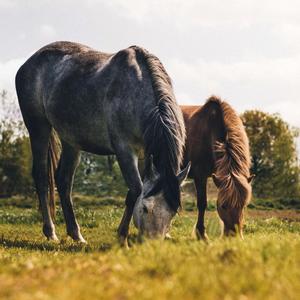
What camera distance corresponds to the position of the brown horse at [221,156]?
792cm

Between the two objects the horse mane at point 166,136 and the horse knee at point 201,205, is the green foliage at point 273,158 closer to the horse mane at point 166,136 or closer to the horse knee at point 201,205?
the horse knee at point 201,205

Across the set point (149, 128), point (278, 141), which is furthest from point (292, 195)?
point (149, 128)

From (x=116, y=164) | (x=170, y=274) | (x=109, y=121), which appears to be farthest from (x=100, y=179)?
(x=170, y=274)

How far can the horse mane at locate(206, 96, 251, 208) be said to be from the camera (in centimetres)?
796

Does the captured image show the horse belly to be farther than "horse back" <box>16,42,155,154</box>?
Yes

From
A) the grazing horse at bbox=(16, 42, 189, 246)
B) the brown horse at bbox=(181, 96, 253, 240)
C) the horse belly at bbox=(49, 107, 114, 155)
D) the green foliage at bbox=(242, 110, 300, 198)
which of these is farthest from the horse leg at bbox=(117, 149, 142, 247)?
the green foliage at bbox=(242, 110, 300, 198)

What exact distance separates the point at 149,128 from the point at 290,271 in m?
4.27

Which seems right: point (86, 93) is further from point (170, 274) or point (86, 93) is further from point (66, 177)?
point (170, 274)

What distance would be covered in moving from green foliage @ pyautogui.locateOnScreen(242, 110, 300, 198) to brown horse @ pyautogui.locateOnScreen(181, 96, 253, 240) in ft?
109

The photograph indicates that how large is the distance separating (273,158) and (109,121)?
37938 mm

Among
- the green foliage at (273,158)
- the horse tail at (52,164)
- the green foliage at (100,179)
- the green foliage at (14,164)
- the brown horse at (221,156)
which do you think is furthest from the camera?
the green foliage at (273,158)

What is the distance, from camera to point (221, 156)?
9539 mm

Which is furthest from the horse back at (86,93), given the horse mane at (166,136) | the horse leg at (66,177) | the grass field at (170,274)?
the grass field at (170,274)

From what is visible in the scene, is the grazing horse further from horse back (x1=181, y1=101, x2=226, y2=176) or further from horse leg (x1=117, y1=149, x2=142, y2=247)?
horse back (x1=181, y1=101, x2=226, y2=176)
